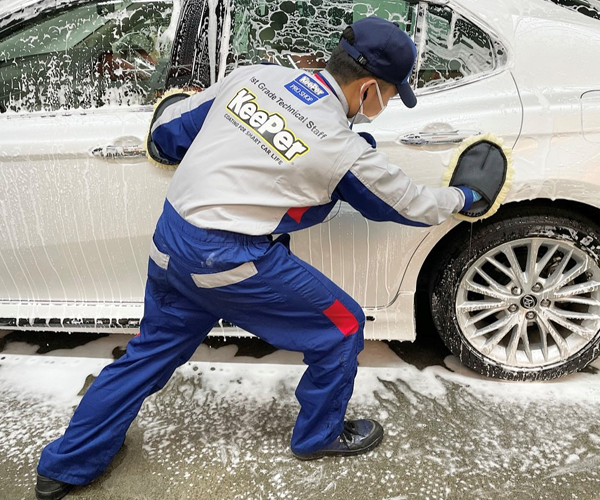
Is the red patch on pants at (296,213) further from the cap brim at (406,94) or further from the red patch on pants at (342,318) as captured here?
the cap brim at (406,94)

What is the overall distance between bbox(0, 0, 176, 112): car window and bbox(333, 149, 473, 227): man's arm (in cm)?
95

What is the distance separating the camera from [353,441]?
2045 millimetres

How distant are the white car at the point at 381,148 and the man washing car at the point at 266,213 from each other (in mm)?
305

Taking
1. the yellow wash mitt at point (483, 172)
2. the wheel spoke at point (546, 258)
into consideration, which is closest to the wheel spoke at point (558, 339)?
the wheel spoke at point (546, 258)

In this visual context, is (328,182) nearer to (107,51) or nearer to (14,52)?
(107,51)

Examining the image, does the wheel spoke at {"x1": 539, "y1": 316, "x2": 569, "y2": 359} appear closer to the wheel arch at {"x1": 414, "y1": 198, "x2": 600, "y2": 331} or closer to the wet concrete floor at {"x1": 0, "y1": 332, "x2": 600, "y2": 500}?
the wet concrete floor at {"x1": 0, "y1": 332, "x2": 600, "y2": 500}

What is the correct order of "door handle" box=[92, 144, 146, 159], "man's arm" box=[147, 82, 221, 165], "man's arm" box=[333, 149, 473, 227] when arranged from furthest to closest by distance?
"door handle" box=[92, 144, 146, 159], "man's arm" box=[147, 82, 221, 165], "man's arm" box=[333, 149, 473, 227]

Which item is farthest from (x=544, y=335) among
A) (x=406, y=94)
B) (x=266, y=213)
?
(x=266, y=213)

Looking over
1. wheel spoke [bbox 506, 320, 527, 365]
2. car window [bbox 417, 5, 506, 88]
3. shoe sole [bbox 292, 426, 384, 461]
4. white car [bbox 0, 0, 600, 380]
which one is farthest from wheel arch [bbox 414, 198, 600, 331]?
shoe sole [bbox 292, 426, 384, 461]

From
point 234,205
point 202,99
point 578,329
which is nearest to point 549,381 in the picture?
point 578,329

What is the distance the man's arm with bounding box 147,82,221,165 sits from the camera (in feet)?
5.80

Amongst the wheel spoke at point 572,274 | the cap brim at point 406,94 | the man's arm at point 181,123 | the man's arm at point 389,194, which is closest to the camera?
the man's arm at point 389,194

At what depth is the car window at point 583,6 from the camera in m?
2.10

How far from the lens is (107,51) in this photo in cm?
213
